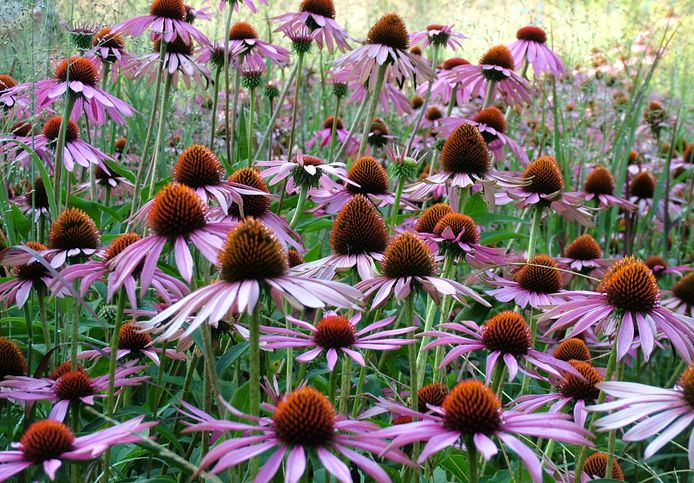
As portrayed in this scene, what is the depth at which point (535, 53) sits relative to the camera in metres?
2.92

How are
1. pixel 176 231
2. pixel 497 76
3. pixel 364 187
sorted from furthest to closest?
1. pixel 497 76
2. pixel 364 187
3. pixel 176 231

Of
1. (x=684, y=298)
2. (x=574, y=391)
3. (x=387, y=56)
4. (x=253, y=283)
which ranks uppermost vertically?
(x=387, y=56)

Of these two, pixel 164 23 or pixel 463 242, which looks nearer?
pixel 463 242

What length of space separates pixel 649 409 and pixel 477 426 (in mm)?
207

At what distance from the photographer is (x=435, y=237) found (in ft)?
5.38

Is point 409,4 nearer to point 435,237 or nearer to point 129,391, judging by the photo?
Result: point 435,237

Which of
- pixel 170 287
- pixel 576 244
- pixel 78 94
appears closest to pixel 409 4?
pixel 576 244

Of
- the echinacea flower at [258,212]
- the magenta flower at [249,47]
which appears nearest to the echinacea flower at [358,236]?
the echinacea flower at [258,212]

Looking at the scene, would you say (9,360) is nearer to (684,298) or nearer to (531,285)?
(531,285)

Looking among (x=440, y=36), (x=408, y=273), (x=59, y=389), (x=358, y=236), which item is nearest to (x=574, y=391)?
(x=408, y=273)

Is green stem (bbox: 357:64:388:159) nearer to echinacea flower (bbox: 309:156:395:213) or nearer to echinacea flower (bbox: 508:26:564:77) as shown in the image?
echinacea flower (bbox: 309:156:395:213)

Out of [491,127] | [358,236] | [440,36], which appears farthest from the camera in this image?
[440,36]

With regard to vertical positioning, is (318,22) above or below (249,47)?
above

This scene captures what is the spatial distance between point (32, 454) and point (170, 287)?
37 centimetres
